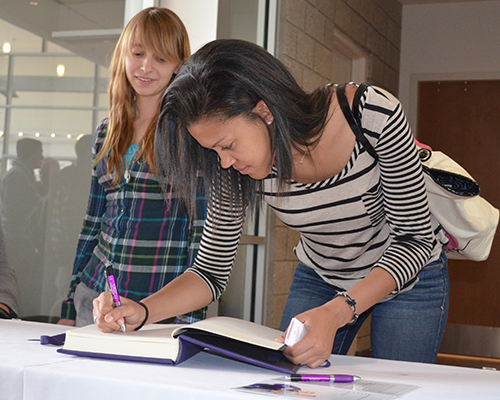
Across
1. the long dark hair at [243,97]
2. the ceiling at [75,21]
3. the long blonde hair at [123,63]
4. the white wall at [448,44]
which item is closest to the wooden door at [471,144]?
the white wall at [448,44]

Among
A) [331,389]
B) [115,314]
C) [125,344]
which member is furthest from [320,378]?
[115,314]

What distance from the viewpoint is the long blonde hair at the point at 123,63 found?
1.72 m

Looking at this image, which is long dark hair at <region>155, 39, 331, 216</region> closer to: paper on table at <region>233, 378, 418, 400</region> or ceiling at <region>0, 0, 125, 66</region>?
paper on table at <region>233, 378, 418, 400</region>

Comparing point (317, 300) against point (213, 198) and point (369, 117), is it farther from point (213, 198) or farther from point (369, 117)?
point (369, 117)

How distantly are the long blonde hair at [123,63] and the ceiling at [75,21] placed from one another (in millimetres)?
388

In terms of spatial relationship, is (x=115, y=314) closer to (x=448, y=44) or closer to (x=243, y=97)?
(x=243, y=97)

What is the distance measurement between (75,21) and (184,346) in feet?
5.26

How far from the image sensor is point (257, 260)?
3229 mm

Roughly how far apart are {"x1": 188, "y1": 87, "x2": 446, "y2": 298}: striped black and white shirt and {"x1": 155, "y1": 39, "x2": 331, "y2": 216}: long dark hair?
90 mm

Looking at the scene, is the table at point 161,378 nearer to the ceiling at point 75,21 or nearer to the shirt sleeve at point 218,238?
the shirt sleeve at point 218,238

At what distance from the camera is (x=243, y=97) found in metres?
1.11

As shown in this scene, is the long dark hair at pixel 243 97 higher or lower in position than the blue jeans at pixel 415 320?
higher

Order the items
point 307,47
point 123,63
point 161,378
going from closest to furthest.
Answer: point 161,378 → point 123,63 → point 307,47

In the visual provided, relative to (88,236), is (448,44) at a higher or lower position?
higher
